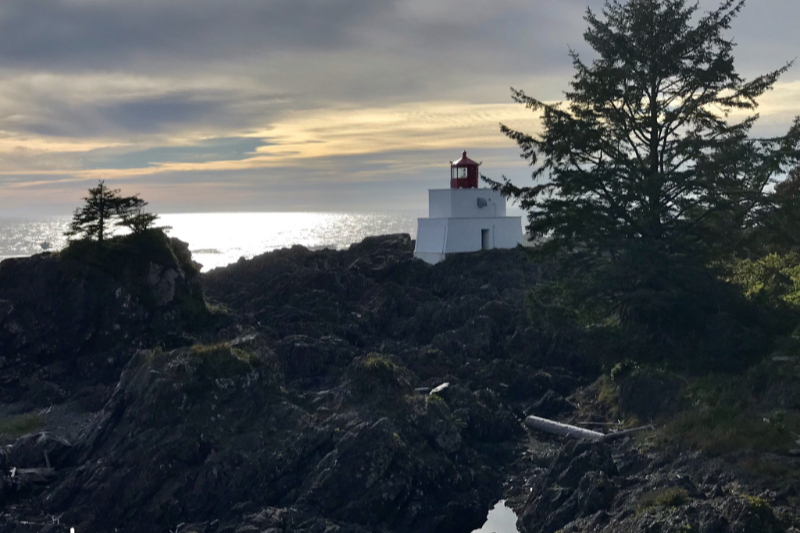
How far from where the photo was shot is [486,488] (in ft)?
52.4

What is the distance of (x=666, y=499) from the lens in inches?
471

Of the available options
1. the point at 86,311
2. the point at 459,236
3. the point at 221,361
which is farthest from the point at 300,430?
the point at 459,236

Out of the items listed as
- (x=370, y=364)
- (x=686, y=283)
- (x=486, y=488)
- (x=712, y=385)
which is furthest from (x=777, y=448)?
(x=370, y=364)

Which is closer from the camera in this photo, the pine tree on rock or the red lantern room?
the pine tree on rock

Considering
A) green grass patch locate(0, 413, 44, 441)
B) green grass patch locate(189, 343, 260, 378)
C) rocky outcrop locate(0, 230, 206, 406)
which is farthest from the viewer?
rocky outcrop locate(0, 230, 206, 406)

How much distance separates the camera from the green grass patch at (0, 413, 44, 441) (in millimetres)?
20969

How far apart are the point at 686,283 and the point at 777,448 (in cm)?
719

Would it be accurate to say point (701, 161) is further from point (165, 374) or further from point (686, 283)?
point (165, 374)

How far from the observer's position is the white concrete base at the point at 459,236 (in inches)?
1665

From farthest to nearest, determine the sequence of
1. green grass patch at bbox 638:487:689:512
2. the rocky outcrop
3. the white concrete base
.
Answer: the white concrete base < the rocky outcrop < green grass patch at bbox 638:487:689:512

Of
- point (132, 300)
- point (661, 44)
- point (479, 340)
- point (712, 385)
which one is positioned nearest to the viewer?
point (712, 385)

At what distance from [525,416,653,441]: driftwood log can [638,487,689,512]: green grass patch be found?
4.42 meters

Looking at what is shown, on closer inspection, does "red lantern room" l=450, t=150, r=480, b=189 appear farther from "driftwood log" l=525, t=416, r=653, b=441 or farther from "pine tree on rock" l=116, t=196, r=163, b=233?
"driftwood log" l=525, t=416, r=653, b=441

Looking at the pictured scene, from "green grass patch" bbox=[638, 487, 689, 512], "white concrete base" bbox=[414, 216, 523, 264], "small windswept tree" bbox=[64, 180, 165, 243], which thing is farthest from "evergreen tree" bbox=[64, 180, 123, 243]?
"green grass patch" bbox=[638, 487, 689, 512]
